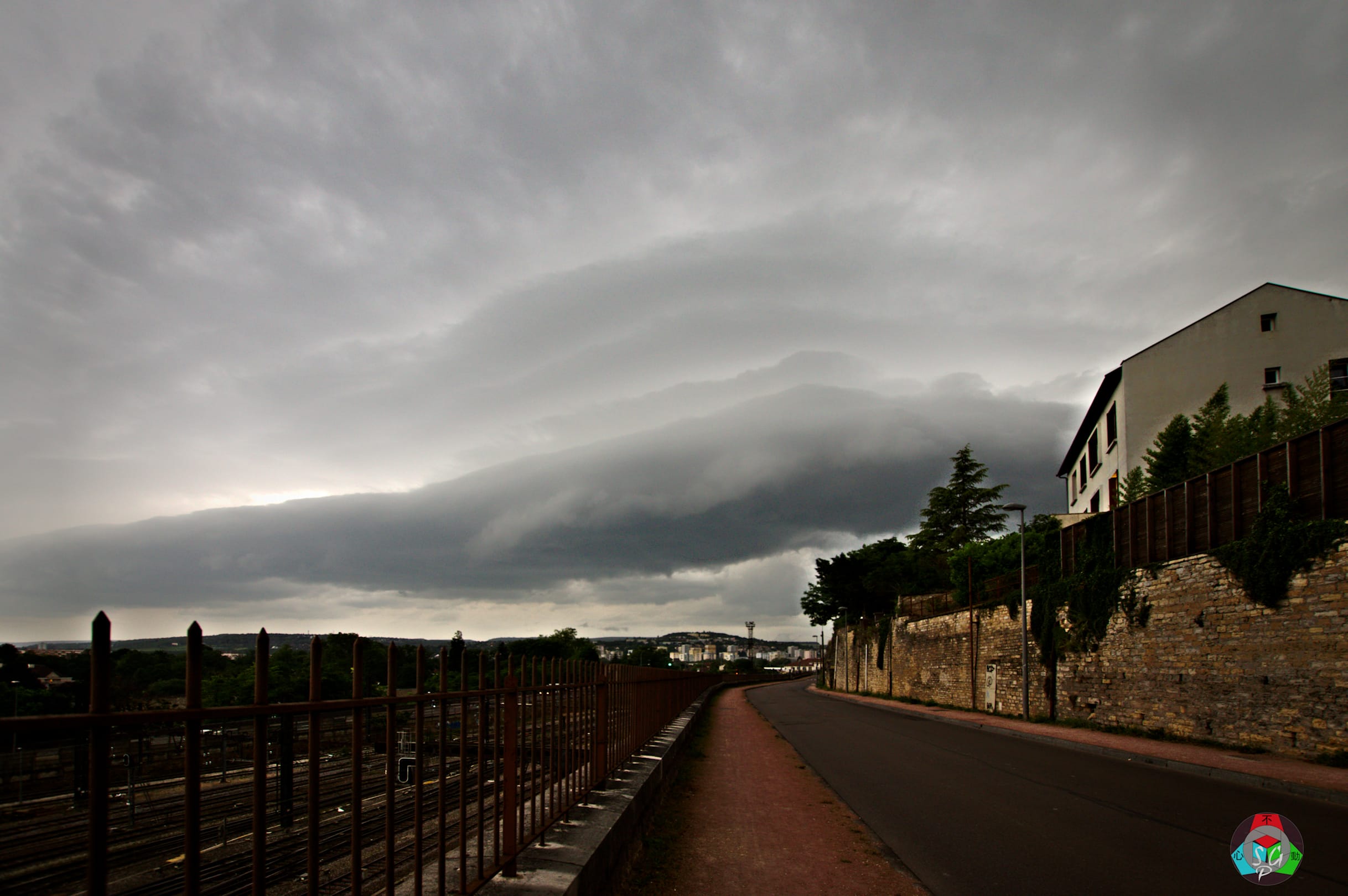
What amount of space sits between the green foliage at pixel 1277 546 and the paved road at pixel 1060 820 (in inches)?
176

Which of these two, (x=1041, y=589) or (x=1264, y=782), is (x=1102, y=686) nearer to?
(x=1041, y=589)

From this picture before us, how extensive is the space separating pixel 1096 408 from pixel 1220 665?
24510 mm

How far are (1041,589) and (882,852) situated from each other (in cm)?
2236

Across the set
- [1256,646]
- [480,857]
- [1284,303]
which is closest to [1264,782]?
[1256,646]

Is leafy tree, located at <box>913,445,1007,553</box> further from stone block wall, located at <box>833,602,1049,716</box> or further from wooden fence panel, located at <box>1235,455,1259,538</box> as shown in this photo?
wooden fence panel, located at <box>1235,455,1259,538</box>

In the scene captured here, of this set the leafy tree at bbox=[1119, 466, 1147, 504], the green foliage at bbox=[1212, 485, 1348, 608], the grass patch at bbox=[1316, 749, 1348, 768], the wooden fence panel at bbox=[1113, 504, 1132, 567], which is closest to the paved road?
the grass patch at bbox=[1316, 749, 1348, 768]

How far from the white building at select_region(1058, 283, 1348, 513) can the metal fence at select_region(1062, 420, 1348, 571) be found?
483 inches

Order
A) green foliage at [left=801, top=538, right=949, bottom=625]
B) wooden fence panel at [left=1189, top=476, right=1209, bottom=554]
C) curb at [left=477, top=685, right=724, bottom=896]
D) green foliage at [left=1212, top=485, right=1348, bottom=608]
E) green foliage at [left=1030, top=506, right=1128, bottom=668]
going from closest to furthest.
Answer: curb at [left=477, top=685, right=724, bottom=896], green foliage at [left=1212, top=485, right=1348, bottom=608], wooden fence panel at [left=1189, top=476, right=1209, bottom=554], green foliage at [left=1030, top=506, right=1128, bottom=668], green foliage at [left=801, top=538, right=949, bottom=625]

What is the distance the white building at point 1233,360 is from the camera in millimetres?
30266

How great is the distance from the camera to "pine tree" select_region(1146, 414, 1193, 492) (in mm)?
26094

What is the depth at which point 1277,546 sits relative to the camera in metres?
15.5

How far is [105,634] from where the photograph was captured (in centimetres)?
188

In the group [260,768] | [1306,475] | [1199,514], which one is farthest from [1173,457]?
[260,768]

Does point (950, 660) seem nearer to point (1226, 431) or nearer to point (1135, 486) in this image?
point (1135, 486)
